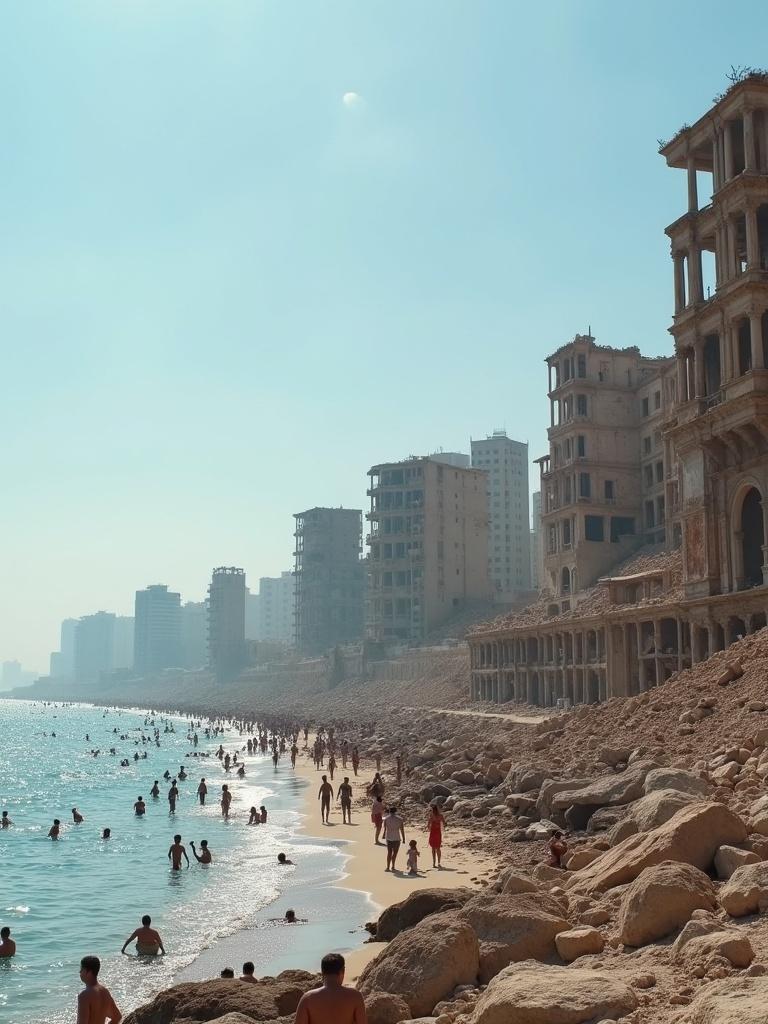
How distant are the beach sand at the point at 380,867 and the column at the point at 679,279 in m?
26.5

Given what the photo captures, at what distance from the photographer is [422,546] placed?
115188 millimetres

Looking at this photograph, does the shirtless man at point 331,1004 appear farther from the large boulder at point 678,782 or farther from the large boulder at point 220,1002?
the large boulder at point 678,782

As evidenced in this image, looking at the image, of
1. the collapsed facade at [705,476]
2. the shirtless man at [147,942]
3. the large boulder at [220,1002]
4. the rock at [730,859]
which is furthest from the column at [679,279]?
the large boulder at [220,1002]

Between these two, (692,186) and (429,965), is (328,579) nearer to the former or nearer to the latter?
(692,186)

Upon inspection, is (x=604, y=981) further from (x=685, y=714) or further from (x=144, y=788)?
(x=144, y=788)

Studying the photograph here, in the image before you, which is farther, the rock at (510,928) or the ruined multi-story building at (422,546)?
the ruined multi-story building at (422,546)

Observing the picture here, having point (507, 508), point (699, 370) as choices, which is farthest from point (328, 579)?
point (699, 370)

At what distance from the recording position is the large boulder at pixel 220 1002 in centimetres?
1077

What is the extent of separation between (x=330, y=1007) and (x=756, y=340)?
36366 millimetres

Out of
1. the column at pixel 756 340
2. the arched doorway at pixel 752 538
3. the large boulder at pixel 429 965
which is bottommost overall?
the large boulder at pixel 429 965

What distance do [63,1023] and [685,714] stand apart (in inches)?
681

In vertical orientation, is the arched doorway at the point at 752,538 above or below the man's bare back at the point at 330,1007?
above

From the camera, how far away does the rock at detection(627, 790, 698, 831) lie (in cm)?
1482

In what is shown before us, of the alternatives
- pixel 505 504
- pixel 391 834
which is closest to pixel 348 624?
pixel 505 504
